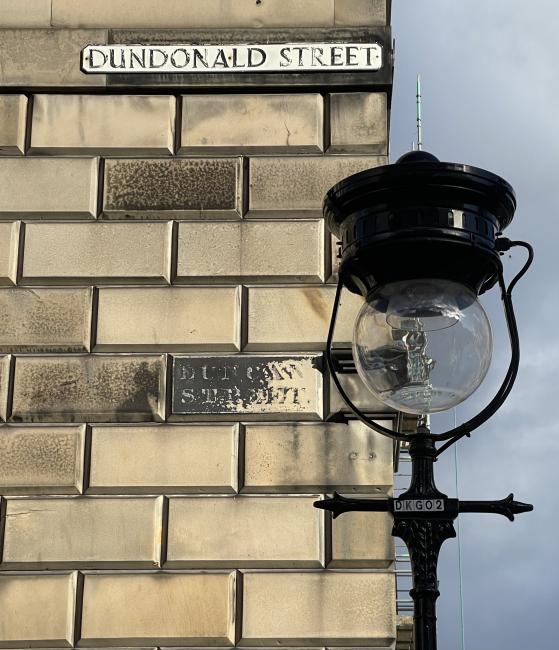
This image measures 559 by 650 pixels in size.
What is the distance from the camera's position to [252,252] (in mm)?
9602

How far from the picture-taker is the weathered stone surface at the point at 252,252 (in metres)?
9.55

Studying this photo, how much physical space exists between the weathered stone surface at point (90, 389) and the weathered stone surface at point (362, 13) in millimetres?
3019

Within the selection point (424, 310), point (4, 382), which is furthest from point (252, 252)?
point (424, 310)

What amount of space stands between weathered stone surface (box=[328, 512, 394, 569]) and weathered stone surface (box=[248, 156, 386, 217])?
7.58 feet

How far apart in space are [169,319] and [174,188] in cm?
103

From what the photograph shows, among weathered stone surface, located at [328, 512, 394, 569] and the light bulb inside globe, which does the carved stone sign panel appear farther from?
the light bulb inside globe

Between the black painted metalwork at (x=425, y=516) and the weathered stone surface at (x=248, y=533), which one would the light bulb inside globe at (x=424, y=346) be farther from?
the weathered stone surface at (x=248, y=533)

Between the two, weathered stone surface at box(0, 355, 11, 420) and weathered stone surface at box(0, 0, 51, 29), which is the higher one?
weathered stone surface at box(0, 0, 51, 29)

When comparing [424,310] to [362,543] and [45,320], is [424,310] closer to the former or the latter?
[362,543]

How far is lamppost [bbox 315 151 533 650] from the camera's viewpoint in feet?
16.1

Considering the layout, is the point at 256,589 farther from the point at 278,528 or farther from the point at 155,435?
the point at 155,435

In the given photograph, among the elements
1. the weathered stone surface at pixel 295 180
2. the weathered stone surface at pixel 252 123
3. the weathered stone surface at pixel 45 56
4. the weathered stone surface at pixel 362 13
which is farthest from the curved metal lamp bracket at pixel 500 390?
the weathered stone surface at pixel 45 56

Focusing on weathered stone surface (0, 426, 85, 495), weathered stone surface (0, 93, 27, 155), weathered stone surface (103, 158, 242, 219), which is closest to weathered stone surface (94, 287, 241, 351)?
weathered stone surface (103, 158, 242, 219)

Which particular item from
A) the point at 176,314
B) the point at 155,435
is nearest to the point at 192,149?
the point at 176,314
